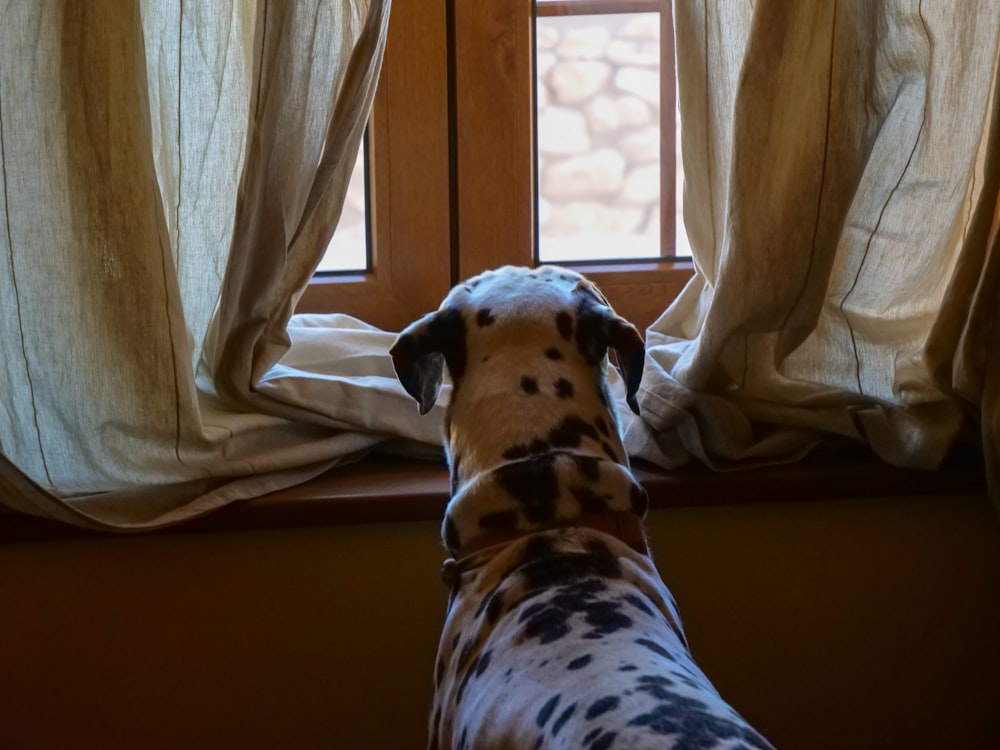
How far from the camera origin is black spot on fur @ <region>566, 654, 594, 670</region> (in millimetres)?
966

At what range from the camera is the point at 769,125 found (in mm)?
A: 1338

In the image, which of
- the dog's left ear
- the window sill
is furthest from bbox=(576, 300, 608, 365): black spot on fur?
the window sill

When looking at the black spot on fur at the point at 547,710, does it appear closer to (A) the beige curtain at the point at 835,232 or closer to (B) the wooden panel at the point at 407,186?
(A) the beige curtain at the point at 835,232

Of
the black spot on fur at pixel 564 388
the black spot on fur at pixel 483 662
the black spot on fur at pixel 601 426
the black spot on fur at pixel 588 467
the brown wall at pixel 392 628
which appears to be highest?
the black spot on fur at pixel 564 388

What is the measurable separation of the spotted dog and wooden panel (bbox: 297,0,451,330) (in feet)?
1.22

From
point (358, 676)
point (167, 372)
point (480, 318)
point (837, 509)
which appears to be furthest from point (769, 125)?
point (358, 676)

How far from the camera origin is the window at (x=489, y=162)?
5.39 feet

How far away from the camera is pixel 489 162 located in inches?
65.9

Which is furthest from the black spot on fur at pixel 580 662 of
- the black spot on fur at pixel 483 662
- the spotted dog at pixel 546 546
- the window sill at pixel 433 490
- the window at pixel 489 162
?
the window at pixel 489 162

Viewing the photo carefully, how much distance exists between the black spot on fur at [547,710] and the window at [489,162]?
87 cm

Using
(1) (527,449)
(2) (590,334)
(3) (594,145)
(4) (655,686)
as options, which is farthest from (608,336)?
(3) (594,145)

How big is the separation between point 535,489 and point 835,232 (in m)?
0.51

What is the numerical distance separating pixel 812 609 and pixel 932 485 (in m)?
0.23

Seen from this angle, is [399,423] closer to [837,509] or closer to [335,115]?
[335,115]
